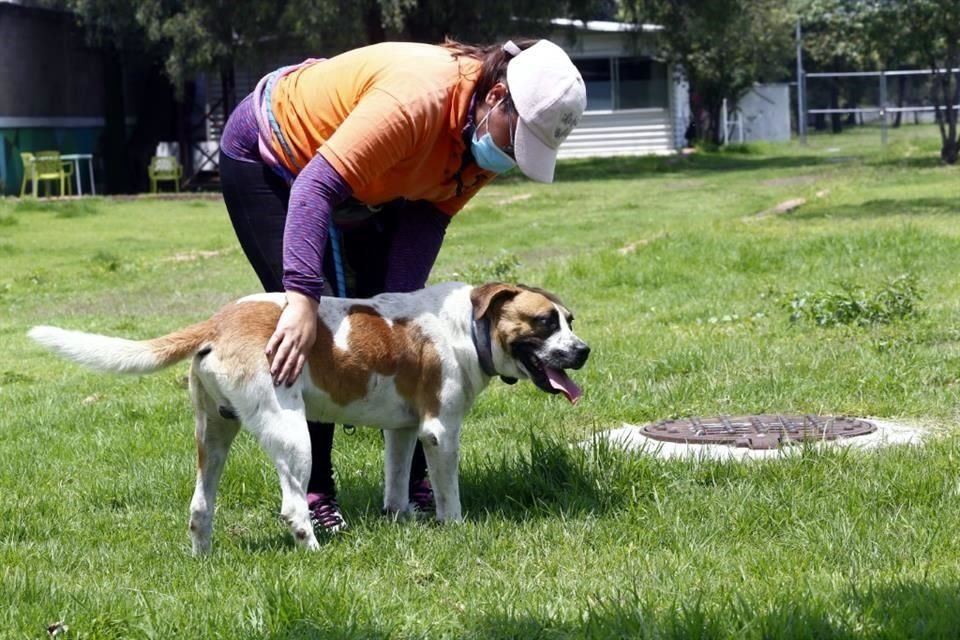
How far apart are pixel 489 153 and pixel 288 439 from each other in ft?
3.87

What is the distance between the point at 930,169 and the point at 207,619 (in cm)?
2911

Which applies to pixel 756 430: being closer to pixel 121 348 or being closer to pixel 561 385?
pixel 561 385

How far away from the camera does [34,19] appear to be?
33.3 m

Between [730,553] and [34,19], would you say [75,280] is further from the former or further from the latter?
[34,19]

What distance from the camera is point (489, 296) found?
516 centimetres

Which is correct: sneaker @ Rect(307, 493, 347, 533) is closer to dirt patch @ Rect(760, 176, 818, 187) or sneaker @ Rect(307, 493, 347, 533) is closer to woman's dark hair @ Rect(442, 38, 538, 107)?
woman's dark hair @ Rect(442, 38, 538, 107)

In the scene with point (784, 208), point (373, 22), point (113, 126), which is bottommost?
point (784, 208)

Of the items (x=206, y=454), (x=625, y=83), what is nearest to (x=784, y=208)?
(x=206, y=454)

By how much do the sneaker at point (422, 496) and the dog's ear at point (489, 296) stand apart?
0.97 metres

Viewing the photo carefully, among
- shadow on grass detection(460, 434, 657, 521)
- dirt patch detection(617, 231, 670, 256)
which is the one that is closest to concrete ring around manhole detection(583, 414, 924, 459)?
shadow on grass detection(460, 434, 657, 521)

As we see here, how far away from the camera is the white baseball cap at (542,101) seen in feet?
15.7

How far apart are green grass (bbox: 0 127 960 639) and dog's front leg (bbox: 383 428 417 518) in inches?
5.6

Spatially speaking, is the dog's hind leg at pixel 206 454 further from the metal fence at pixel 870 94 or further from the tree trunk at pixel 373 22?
the metal fence at pixel 870 94

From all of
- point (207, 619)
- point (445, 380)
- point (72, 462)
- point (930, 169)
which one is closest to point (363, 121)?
point (445, 380)
